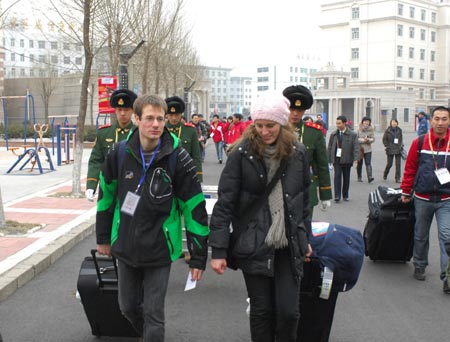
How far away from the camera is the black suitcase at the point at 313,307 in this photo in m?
4.14

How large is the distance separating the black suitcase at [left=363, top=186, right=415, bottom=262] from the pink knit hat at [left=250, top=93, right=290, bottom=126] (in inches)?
138

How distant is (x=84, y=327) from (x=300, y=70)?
509 feet

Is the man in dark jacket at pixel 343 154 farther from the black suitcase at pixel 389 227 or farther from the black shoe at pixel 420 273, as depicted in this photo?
the black shoe at pixel 420 273

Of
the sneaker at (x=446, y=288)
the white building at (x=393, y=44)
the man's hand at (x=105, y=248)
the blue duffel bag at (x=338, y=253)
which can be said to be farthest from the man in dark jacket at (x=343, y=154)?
the white building at (x=393, y=44)

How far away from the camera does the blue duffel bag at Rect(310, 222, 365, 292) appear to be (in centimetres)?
408

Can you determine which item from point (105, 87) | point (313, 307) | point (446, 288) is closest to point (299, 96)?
point (313, 307)

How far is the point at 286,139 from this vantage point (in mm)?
3703

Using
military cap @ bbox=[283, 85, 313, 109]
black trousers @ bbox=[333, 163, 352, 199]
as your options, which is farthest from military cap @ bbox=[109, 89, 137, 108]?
black trousers @ bbox=[333, 163, 352, 199]

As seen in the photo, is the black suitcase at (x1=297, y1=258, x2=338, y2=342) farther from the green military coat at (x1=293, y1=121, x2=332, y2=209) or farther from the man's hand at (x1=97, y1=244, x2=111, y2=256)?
the green military coat at (x1=293, y1=121, x2=332, y2=209)

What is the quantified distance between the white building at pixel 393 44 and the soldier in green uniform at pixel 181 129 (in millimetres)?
88480

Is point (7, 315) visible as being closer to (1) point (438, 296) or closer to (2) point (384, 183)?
(1) point (438, 296)

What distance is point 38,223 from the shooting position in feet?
30.3

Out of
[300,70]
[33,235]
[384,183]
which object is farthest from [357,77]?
[33,235]

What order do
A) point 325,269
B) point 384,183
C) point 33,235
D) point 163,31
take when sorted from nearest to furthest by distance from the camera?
1. point 325,269
2. point 33,235
3. point 384,183
4. point 163,31
